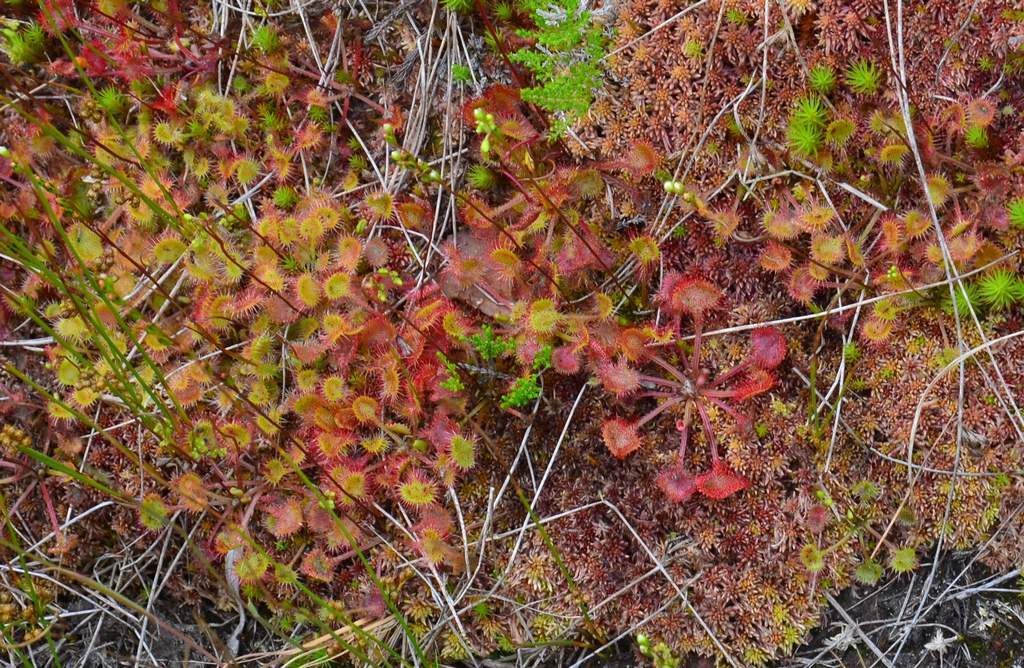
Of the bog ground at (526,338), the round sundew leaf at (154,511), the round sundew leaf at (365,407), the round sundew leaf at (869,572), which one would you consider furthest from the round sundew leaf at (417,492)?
the round sundew leaf at (869,572)

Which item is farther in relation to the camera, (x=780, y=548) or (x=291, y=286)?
(x=291, y=286)

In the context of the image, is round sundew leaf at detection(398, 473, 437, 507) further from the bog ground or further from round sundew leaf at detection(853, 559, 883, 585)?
round sundew leaf at detection(853, 559, 883, 585)

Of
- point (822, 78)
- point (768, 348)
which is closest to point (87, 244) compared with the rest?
point (768, 348)

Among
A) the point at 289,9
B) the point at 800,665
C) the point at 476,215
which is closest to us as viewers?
the point at 800,665

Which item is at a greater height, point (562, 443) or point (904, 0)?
point (904, 0)

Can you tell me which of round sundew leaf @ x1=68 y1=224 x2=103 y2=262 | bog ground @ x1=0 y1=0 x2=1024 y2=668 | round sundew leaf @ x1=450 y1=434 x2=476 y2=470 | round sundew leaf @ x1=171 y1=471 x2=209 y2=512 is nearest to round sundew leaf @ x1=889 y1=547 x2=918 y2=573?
bog ground @ x1=0 y1=0 x2=1024 y2=668

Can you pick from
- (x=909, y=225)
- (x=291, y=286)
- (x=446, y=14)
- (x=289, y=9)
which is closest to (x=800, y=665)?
(x=909, y=225)

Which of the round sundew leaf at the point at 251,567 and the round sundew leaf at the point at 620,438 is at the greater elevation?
the round sundew leaf at the point at 620,438

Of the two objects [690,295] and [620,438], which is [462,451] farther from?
[690,295]

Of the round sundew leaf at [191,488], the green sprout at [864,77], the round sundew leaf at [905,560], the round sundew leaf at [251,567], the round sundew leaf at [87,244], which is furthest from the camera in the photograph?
the round sundew leaf at [87,244]

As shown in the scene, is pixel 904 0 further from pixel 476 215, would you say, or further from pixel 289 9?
pixel 289 9

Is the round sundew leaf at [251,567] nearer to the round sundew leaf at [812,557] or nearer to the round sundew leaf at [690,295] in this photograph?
the round sundew leaf at [690,295]
